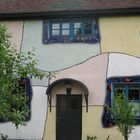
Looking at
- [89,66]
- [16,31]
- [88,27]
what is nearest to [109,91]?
[89,66]

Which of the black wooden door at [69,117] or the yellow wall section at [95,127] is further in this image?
the black wooden door at [69,117]

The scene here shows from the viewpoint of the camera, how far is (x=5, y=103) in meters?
11.5

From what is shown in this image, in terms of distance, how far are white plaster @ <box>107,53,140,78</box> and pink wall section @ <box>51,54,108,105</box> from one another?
27 cm

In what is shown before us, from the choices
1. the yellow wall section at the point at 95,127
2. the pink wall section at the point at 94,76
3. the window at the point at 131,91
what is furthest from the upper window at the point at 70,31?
the yellow wall section at the point at 95,127

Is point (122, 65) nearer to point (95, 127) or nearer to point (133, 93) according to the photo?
point (133, 93)

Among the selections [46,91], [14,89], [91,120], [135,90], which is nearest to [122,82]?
[135,90]

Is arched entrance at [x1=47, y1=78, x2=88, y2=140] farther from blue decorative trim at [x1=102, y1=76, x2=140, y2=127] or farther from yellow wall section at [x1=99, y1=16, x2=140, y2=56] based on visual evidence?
yellow wall section at [x1=99, y1=16, x2=140, y2=56]

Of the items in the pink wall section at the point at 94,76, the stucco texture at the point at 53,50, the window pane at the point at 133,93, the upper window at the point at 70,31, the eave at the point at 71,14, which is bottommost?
Answer: the window pane at the point at 133,93

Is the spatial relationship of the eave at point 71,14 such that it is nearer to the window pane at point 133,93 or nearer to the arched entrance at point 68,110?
the arched entrance at point 68,110

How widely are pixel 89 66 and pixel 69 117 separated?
8.05 ft

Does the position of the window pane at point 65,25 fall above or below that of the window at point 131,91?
above

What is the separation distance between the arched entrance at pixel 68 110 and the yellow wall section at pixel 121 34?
7.31ft

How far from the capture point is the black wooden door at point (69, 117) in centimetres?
2038

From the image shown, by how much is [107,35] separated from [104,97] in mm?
2739
